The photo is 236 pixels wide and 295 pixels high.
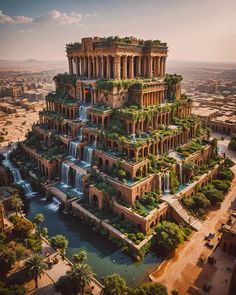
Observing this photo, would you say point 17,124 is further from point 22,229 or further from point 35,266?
point 35,266

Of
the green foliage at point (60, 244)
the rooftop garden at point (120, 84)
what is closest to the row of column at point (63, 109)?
the rooftop garden at point (120, 84)

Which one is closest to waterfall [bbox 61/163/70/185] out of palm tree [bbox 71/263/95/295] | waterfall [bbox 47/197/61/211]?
waterfall [bbox 47/197/61/211]

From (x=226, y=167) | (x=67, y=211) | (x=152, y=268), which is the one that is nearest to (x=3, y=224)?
(x=67, y=211)

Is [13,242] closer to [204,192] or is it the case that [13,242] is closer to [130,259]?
[130,259]

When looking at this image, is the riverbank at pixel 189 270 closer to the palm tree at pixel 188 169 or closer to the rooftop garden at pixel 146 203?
the rooftop garden at pixel 146 203

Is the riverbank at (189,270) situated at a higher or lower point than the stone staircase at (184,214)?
lower

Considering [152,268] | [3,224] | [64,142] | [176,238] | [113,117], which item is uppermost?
[113,117]
